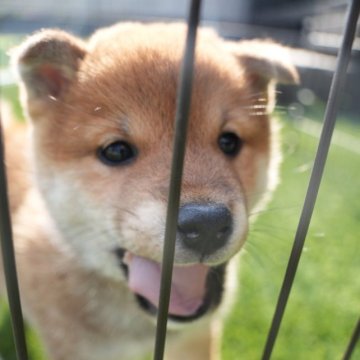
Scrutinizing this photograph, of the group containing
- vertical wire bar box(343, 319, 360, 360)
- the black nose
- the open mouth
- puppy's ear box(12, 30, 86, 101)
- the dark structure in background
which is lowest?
the dark structure in background

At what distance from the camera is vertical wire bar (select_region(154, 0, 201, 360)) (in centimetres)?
70

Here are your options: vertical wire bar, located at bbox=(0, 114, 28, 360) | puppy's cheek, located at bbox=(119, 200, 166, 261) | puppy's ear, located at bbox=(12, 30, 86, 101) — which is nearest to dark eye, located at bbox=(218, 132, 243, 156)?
puppy's cheek, located at bbox=(119, 200, 166, 261)

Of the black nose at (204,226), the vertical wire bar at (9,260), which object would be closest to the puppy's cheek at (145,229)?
the black nose at (204,226)

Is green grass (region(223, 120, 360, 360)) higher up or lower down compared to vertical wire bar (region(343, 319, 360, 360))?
lower down

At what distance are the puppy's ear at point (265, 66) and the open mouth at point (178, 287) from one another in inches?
31.0

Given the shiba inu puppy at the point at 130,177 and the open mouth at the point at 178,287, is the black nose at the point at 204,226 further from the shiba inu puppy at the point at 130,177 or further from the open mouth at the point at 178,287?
the open mouth at the point at 178,287

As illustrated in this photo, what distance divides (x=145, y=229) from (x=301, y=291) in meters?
1.68

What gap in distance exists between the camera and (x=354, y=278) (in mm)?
2914

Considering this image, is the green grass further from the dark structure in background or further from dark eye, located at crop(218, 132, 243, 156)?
the dark structure in background

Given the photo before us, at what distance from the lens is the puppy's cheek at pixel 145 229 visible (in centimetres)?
132

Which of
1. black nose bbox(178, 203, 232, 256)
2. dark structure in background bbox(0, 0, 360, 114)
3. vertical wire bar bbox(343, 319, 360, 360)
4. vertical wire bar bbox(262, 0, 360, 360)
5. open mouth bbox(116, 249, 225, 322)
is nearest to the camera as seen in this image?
vertical wire bar bbox(262, 0, 360, 360)

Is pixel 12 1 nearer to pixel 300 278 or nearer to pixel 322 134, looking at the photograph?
pixel 300 278

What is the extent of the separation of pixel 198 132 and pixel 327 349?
1.43m

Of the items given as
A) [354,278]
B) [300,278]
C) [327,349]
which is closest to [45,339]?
[327,349]
